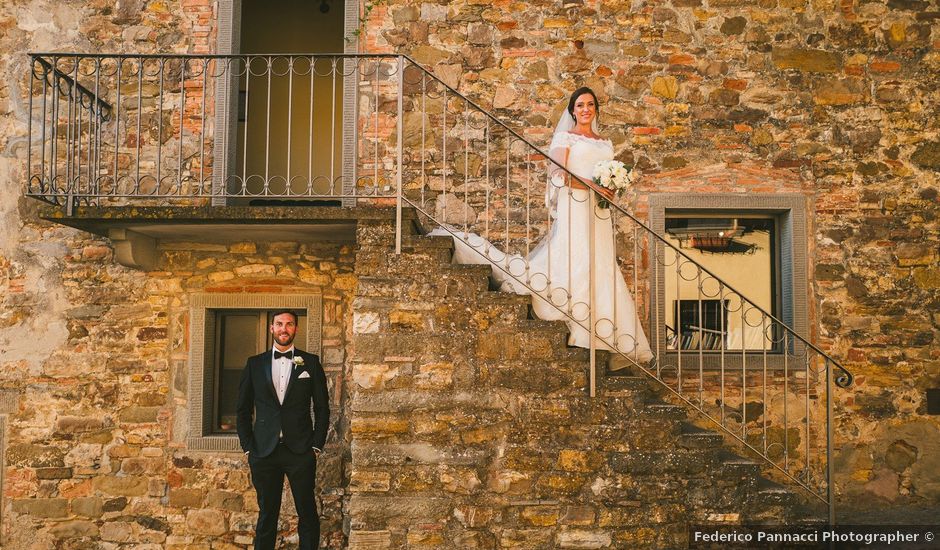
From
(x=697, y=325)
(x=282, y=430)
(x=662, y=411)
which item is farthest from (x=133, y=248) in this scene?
(x=697, y=325)

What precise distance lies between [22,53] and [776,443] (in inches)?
283

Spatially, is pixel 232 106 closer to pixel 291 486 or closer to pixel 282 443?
pixel 282 443

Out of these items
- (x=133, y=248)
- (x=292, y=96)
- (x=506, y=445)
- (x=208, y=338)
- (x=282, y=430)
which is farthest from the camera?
(x=292, y=96)

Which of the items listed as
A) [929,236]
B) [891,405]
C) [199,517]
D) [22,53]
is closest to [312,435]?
[199,517]

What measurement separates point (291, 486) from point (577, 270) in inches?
93.6

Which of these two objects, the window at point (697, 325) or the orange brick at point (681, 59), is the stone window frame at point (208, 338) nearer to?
the window at point (697, 325)

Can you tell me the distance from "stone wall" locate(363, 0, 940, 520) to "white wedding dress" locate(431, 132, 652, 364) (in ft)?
4.47

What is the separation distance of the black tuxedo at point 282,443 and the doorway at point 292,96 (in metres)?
2.30

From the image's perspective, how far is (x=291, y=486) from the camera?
5.15 m

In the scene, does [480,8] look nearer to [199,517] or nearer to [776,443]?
[776,443]

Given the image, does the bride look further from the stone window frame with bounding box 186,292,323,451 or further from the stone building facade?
the stone window frame with bounding box 186,292,323,451

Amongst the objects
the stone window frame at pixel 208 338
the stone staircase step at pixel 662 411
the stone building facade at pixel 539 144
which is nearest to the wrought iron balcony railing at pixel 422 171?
the stone building facade at pixel 539 144

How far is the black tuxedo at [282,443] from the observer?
514 cm

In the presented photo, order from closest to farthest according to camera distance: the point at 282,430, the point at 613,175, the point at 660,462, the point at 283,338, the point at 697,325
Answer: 1. the point at 660,462
2. the point at 613,175
3. the point at 282,430
4. the point at 283,338
5. the point at 697,325
